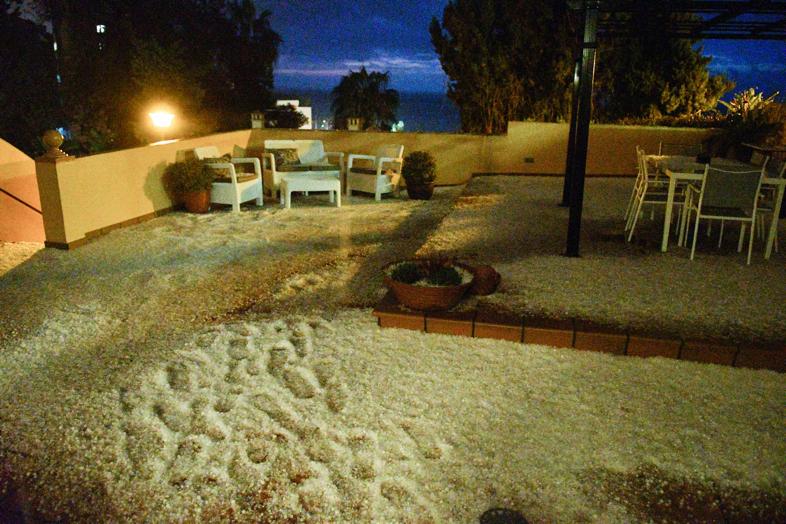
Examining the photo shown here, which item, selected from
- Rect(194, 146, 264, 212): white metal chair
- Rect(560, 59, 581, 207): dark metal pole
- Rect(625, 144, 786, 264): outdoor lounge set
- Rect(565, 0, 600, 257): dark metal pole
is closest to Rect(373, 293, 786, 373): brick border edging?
Rect(565, 0, 600, 257): dark metal pole

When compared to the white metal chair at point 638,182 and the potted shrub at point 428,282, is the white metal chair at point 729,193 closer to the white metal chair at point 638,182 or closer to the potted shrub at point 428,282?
the white metal chair at point 638,182

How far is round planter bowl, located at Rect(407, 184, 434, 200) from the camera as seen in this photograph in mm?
8202

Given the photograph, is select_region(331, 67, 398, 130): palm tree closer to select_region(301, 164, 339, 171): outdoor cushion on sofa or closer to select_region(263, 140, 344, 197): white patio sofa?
select_region(263, 140, 344, 197): white patio sofa

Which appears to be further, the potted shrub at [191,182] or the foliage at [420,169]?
the foliage at [420,169]

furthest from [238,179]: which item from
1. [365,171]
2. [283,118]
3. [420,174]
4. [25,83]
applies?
[25,83]

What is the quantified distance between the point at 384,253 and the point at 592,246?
1.83 m

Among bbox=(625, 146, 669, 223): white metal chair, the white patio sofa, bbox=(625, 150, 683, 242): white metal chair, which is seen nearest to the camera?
bbox=(625, 150, 683, 242): white metal chair

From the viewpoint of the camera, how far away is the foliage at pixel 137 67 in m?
14.3

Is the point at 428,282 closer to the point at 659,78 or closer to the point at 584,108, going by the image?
the point at 584,108

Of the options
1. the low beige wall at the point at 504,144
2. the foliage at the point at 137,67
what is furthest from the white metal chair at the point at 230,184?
the foliage at the point at 137,67

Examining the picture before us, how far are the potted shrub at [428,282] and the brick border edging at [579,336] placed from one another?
0.07m

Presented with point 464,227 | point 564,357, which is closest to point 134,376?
point 564,357

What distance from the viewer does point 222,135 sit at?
8.72 metres

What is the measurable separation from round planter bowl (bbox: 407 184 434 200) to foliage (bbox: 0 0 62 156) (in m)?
12.9
